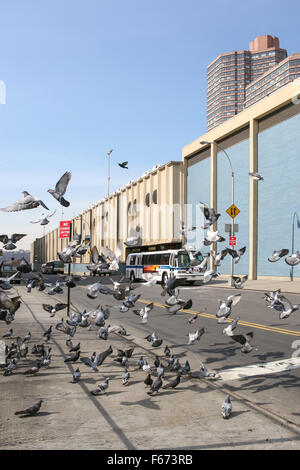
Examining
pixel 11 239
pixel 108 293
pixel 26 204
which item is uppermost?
pixel 26 204

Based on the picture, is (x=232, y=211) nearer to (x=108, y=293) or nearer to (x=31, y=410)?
(x=108, y=293)

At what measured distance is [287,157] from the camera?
115 ft

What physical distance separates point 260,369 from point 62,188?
407cm

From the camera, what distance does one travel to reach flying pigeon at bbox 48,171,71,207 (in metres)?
5.60

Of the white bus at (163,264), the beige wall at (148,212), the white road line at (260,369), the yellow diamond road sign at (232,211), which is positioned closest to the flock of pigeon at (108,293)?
the white road line at (260,369)

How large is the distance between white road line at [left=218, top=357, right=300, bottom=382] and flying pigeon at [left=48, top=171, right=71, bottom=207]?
3.29 m

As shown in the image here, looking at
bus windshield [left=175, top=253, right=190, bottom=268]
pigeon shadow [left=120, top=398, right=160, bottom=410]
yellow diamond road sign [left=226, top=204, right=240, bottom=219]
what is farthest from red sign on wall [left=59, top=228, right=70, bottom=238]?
bus windshield [left=175, top=253, right=190, bottom=268]

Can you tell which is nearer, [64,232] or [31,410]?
[31,410]

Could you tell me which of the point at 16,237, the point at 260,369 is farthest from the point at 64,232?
the point at 260,369

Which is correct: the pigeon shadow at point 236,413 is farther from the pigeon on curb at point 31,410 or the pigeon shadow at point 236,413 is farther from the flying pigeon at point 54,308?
the flying pigeon at point 54,308

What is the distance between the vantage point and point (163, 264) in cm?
3466

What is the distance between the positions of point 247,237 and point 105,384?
35.3 m

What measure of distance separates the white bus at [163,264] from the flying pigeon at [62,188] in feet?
72.2

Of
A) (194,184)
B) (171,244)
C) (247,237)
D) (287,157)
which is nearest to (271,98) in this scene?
(287,157)
